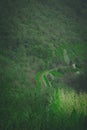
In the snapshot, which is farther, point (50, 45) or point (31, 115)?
point (50, 45)

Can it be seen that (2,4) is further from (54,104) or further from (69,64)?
(54,104)

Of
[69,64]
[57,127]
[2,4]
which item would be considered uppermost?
[57,127]

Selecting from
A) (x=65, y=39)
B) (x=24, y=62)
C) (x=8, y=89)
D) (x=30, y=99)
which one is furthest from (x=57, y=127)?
(x=65, y=39)

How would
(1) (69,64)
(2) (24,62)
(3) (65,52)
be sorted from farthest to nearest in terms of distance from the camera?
(3) (65,52) < (1) (69,64) < (2) (24,62)

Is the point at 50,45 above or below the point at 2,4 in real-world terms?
below

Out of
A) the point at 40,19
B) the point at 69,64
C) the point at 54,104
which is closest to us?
the point at 54,104

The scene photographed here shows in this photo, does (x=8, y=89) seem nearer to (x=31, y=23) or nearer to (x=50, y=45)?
(x=50, y=45)
